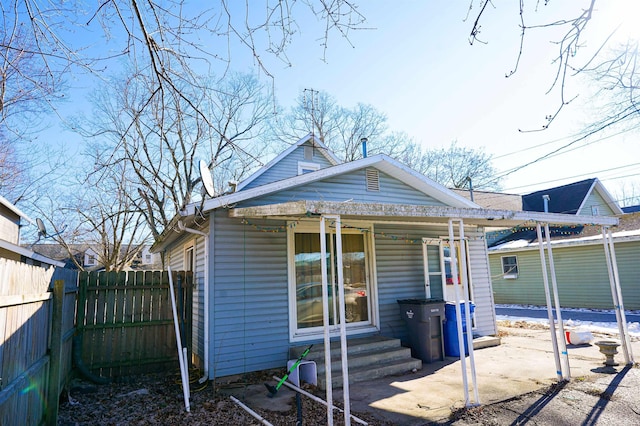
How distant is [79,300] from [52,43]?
16.1 ft

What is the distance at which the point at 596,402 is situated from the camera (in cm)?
445

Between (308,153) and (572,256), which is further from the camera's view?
(572,256)

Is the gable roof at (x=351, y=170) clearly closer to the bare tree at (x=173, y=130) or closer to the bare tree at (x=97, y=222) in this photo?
the bare tree at (x=173, y=130)

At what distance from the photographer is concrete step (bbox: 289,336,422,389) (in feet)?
18.3

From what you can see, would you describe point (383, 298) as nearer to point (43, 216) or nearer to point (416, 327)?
point (416, 327)

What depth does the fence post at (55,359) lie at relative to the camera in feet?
12.4

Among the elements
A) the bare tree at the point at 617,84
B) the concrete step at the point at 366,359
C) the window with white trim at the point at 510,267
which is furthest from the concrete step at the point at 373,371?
the window with white trim at the point at 510,267

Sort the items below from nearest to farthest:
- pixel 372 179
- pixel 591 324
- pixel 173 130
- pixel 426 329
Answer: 1. pixel 173 130
2. pixel 426 329
3. pixel 372 179
4. pixel 591 324

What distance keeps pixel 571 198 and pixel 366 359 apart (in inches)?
614

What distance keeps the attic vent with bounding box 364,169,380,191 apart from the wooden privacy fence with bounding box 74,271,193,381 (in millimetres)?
3917

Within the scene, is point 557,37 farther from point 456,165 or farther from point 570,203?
point 456,165

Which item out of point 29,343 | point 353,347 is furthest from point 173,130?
point 353,347

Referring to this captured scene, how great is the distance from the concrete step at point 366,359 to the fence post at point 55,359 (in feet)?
10.3

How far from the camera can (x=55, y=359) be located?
155 inches
